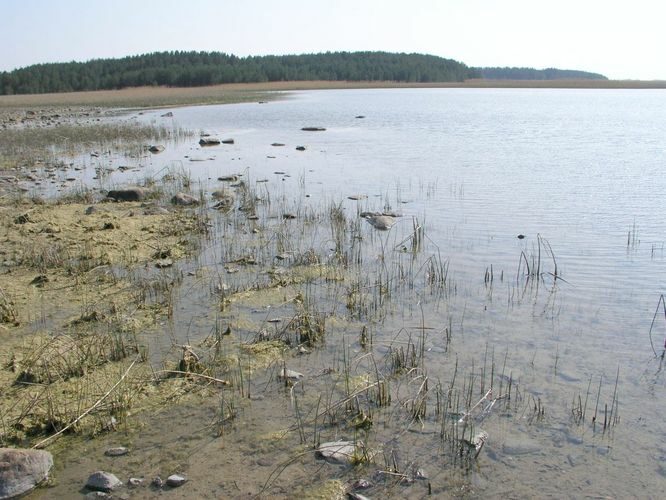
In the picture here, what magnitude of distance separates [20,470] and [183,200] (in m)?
10.4

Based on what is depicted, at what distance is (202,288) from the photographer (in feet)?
28.7

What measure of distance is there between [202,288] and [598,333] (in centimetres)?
526

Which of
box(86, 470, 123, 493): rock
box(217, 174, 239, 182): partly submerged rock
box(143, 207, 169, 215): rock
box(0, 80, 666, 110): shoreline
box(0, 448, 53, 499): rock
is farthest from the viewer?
box(0, 80, 666, 110): shoreline

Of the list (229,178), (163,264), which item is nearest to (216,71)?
(229,178)

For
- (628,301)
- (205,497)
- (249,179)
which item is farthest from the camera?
(249,179)

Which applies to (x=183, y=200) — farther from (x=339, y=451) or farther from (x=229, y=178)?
(x=339, y=451)

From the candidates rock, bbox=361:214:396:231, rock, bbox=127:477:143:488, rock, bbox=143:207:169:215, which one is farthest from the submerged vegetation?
rock, bbox=143:207:169:215

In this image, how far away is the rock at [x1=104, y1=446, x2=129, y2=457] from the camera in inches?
194

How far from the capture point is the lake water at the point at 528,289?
191 inches

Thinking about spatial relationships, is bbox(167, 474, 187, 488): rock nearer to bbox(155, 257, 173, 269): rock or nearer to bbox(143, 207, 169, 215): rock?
bbox(155, 257, 173, 269): rock

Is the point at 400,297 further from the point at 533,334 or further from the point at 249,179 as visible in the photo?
the point at 249,179

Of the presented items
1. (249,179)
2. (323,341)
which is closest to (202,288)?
(323,341)

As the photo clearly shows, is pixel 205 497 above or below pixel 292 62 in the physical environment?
below

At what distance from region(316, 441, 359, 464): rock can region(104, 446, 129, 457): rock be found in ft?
5.16
